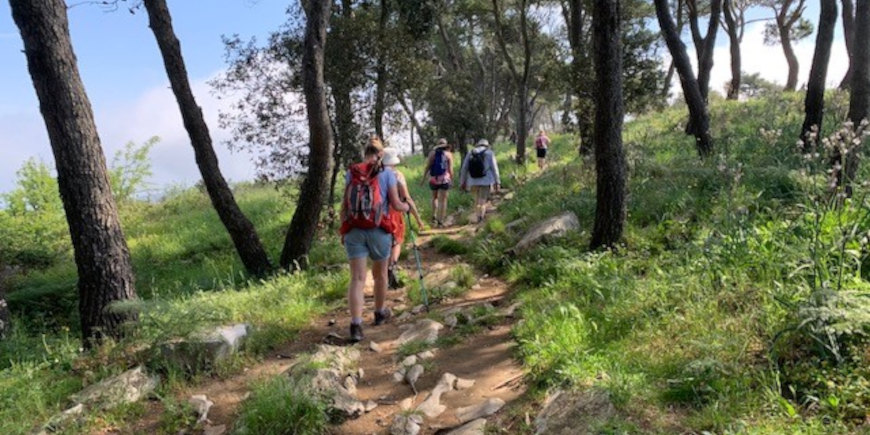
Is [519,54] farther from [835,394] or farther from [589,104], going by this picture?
[835,394]

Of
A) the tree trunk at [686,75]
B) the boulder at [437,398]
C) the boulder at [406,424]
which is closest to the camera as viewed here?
the boulder at [406,424]

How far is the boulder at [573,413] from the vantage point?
3.09m

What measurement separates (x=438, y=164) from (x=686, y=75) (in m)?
5.44

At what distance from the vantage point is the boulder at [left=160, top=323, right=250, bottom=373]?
486 centimetres

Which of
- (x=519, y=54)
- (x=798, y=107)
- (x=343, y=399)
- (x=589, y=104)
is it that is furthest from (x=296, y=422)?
(x=519, y=54)

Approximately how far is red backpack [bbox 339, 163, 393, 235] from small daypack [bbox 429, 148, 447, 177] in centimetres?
566

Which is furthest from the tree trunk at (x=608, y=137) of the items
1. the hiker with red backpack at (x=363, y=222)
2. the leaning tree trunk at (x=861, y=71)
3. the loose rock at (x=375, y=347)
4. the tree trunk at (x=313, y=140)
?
the tree trunk at (x=313, y=140)

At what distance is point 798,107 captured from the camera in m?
13.8

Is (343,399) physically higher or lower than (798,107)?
lower

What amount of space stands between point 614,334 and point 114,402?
3.89 m

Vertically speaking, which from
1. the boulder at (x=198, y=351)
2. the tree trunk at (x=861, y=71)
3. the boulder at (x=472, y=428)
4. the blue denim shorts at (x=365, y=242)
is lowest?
the boulder at (x=472, y=428)

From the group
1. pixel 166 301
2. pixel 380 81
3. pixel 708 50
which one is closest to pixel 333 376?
pixel 166 301

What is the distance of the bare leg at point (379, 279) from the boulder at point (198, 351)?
5.16ft

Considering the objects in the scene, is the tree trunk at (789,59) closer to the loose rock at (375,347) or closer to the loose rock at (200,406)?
the loose rock at (375,347)
